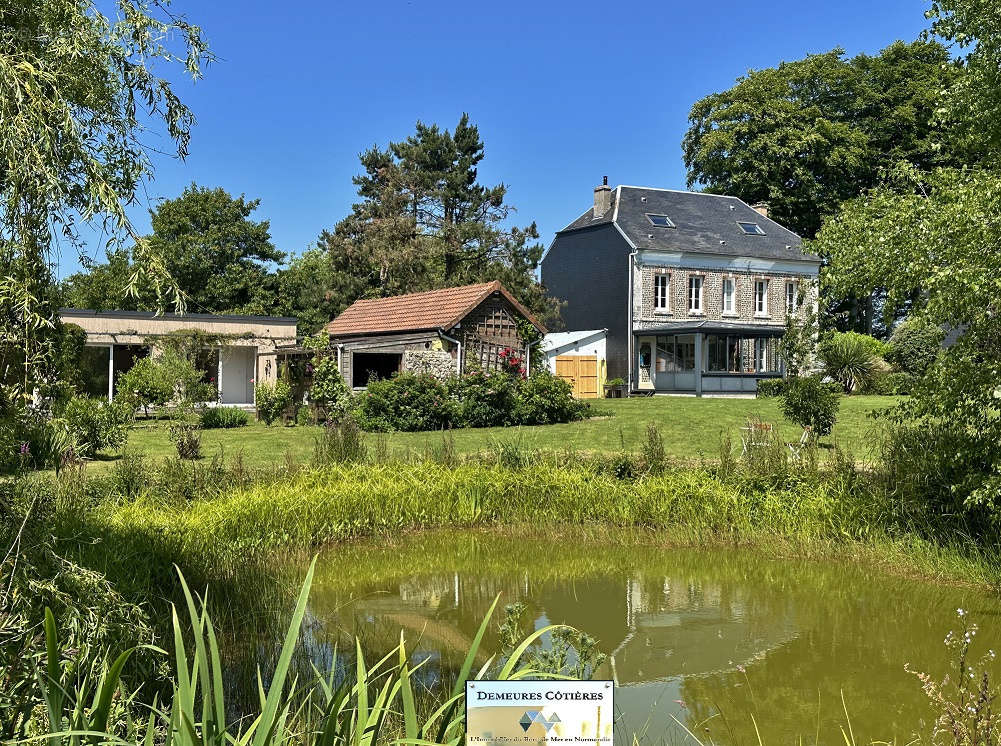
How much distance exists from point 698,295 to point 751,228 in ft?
15.2

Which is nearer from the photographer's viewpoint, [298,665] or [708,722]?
[708,722]

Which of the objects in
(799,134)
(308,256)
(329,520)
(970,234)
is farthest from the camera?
(308,256)

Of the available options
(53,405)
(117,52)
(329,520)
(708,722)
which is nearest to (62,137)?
(117,52)

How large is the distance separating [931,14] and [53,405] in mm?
8527

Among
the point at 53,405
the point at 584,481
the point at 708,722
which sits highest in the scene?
the point at 53,405

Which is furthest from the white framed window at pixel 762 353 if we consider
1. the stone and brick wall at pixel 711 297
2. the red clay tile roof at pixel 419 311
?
the red clay tile roof at pixel 419 311

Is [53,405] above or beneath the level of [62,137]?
beneath

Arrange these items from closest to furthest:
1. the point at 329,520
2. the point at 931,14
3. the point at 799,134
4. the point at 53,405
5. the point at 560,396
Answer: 1. the point at 53,405
2. the point at 931,14
3. the point at 329,520
4. the point at 560,396
5. the point at 799,134

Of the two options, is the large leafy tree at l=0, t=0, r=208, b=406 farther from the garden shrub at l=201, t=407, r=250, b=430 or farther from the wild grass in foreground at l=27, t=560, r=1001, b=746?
the garden shrub at l=201, t=407, r=250, b=430

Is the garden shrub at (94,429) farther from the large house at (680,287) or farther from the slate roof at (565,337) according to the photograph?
the large house at (680,287)

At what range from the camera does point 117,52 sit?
4.80 m

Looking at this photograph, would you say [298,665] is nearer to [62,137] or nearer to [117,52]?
[62,137]

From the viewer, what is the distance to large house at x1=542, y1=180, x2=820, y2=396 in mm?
33500

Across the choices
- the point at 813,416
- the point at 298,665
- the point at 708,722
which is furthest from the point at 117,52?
the point at 813,416
